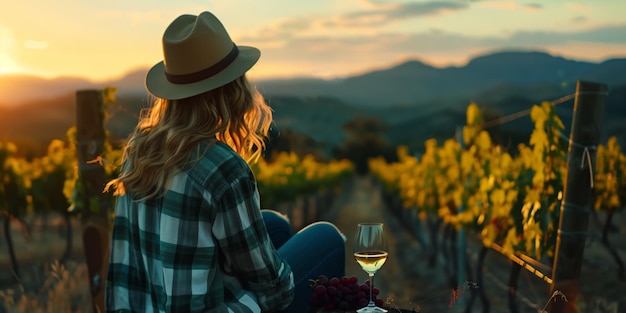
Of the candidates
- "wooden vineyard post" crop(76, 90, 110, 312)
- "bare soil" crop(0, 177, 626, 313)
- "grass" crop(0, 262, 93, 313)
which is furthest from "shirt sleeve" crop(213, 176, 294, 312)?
"wooden vineyard post" crop(76, 90, 110, 312)

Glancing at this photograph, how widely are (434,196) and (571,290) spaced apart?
6.84 meters

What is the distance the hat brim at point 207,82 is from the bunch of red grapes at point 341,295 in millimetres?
685

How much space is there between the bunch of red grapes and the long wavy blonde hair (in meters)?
0.50

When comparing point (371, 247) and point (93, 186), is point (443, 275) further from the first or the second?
point (371, 247)

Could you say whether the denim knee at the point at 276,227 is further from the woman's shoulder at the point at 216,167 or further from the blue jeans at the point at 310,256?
the woman's shoulder at the point at 216,167

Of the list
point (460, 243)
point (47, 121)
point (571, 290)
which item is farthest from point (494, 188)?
point (47, 121)

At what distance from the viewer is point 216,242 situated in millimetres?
2230

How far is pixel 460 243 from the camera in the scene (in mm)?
8328

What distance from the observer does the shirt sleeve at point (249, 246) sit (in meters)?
2.16

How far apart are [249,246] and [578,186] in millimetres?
1955

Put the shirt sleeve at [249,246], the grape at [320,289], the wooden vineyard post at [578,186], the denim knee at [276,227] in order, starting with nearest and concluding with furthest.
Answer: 1. the shirt sleeve at [249,246]
2. the grape at [320,289]
3. the denim knee at [276,227]
4. the wooden vineyard post at [578,186]

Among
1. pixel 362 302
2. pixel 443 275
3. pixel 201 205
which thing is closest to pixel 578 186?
pixel 362 302


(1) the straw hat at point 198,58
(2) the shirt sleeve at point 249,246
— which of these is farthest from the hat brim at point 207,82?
(2) the shirt sleeve at point 249,246

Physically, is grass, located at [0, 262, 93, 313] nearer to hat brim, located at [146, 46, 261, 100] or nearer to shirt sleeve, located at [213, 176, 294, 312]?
hat brim, located at [146, 46, 261, 100]
